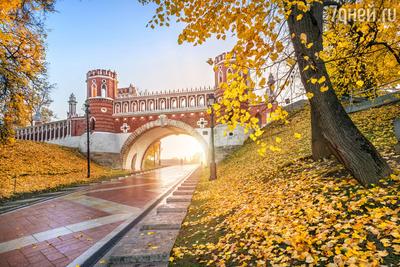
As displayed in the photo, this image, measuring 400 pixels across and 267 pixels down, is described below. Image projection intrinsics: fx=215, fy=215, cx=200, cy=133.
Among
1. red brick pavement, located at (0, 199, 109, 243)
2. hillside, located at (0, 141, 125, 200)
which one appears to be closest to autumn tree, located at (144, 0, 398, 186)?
red brick pavement, located at (0, 199, 109, 243)

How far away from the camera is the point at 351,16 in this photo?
15.9ft

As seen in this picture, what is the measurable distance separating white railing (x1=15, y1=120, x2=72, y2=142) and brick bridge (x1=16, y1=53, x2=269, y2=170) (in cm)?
13

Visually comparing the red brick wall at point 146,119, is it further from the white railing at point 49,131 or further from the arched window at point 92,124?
the white railing at point 49,131

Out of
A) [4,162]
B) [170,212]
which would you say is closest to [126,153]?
[4,162]

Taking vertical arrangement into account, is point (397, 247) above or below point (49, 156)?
below

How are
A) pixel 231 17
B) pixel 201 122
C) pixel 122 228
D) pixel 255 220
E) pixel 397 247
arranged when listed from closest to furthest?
pixel 397 247, pixel 255 220, pixel 231 17, pixel 122 228, pixel 201 122

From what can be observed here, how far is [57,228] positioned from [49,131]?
30450mm

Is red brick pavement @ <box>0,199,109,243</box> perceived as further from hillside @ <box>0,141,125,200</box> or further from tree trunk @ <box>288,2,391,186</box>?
tree trunk @ <box>288,2,391,186</box>

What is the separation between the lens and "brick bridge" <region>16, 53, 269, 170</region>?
85.3 ft

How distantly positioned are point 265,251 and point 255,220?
1.16 metres

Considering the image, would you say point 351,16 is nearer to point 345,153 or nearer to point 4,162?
point 345,153

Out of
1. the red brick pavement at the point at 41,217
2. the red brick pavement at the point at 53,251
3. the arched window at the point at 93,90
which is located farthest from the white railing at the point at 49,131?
the red brick pavement at the point at 53,251

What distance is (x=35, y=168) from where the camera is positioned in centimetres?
1542

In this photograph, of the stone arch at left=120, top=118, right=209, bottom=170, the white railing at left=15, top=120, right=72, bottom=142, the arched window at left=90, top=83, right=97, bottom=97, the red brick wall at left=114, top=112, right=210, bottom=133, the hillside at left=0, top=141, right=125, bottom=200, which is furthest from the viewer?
the white railing at left=15, top=120, right=72, bottom=142
